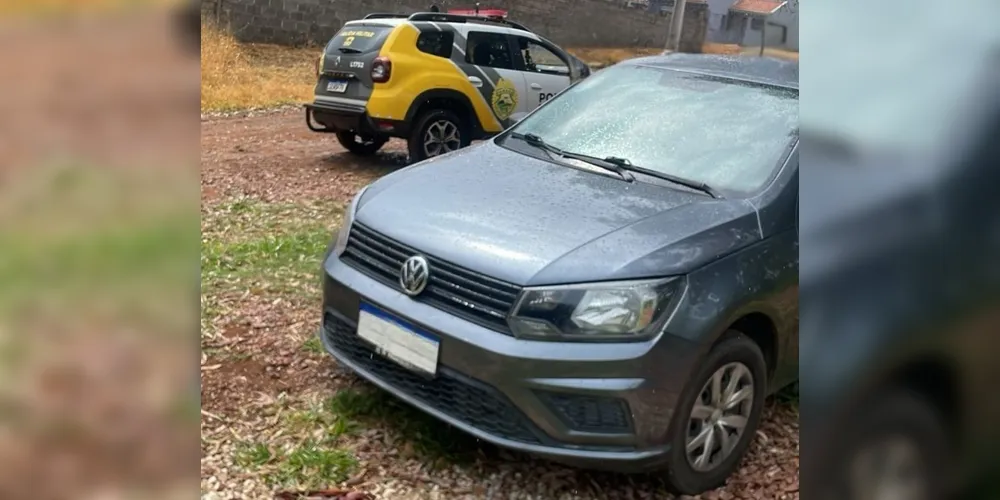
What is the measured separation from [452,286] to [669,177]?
87 cm

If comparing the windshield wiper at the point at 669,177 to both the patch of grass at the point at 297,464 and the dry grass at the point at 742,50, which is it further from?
the patch of grass at the point at 297,464

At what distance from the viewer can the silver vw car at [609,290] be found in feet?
7.23

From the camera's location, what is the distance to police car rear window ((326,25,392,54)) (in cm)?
284

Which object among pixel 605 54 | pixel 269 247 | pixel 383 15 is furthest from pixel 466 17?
pixel 269 247

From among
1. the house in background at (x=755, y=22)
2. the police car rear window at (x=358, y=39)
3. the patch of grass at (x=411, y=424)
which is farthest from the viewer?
the police car rear window at (x=358, y=39)

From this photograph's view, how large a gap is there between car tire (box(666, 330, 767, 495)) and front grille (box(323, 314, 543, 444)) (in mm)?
411

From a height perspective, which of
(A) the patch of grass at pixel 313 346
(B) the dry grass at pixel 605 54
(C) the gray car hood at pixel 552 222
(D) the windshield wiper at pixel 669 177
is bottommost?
(A) the patch of grass at pixel 313 346

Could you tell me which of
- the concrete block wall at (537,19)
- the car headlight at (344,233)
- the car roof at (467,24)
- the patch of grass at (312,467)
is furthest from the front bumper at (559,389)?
the car roof at (467,24)

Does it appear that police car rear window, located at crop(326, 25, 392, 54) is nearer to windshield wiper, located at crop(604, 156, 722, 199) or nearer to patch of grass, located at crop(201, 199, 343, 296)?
patch of grass, located at crop(201, 199, 343, 296)

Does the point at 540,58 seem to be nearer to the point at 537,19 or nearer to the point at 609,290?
the point at 537,19

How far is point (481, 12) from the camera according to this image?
274 centimetres
